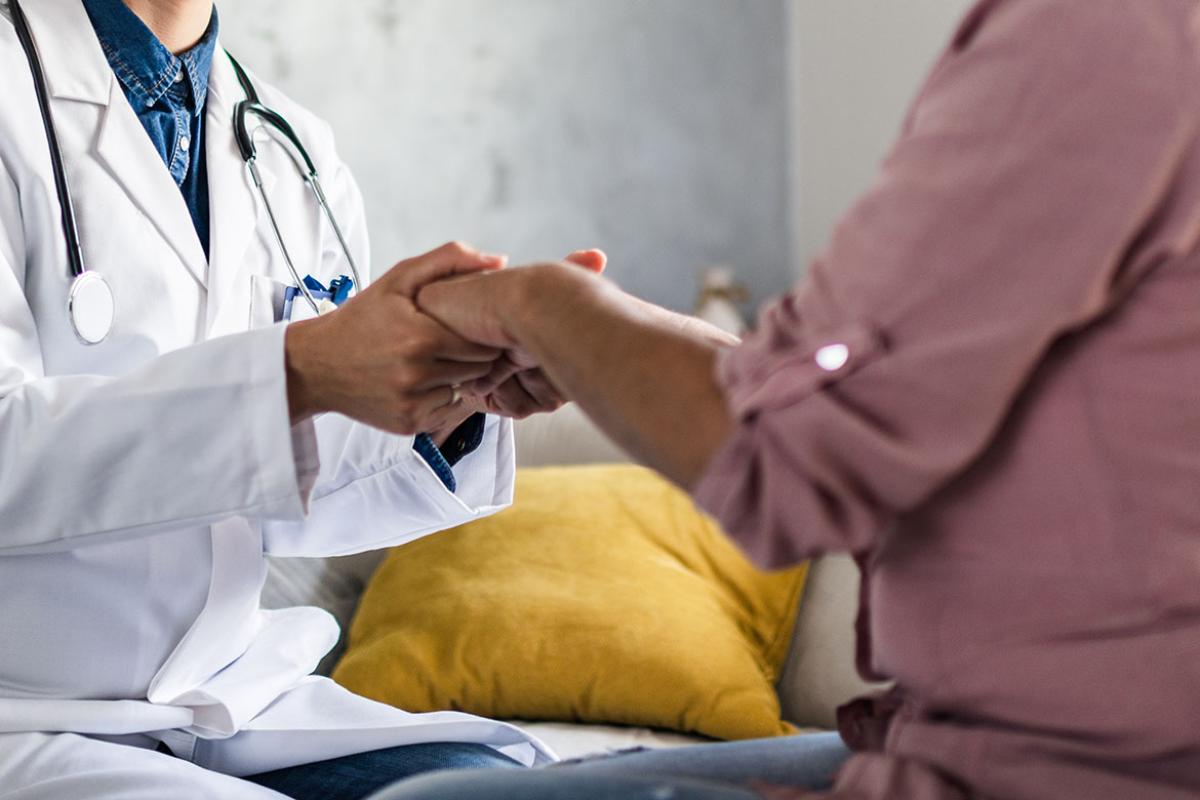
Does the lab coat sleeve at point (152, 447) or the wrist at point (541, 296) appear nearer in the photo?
the wrist at point (541, 296)

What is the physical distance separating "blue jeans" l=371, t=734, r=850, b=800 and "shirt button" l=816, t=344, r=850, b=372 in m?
0.22

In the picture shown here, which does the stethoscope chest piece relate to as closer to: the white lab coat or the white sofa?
the white lab coat

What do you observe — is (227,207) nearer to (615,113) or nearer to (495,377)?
(495,377)

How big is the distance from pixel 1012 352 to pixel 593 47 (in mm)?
2565

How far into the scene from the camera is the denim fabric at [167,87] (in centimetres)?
116

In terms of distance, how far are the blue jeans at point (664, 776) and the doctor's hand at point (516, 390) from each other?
13.2 inches

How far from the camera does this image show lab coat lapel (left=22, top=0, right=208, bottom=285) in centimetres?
108

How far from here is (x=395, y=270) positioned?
0.94 m

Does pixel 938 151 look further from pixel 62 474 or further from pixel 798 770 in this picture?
pixel 62 474

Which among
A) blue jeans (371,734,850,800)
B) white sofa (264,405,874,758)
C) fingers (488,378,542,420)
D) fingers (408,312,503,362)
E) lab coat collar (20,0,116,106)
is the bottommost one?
white sofa (264,405,874,758)

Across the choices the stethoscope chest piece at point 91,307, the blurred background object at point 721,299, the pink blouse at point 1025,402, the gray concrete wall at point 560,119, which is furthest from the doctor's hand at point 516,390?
the blurred background object at point 721,299

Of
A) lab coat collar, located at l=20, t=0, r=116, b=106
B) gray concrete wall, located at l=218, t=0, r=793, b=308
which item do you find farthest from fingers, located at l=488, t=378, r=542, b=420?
gray concrete wall, located at l=218, t=0, r=793, b=308

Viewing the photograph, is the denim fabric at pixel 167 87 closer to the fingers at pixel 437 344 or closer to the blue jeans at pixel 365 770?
the fingers at pixel 437 344

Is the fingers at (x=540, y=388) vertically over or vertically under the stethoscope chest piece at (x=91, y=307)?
under
